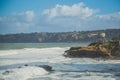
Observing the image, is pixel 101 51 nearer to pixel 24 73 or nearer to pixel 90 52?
pixel 90 52

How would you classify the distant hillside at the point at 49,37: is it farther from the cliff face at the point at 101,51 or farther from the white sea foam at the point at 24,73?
the white sea foam at the point at 24,73

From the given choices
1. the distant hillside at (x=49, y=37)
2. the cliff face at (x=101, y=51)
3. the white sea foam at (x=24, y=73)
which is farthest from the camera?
the distant hillside at (x=49, y=37)

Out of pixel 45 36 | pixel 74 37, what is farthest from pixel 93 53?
pixel 45 36

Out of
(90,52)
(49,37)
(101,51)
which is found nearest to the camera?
(101,51)

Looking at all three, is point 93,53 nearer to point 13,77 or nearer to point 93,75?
point 93,75

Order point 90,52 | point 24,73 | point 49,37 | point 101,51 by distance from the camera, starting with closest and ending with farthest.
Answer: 1. point 24,73
2. point 101,51
3. point 90,52
4. point 49,37

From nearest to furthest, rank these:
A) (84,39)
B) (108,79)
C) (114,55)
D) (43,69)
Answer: (108,79) < (43,69) < (114,55) < (84,39)

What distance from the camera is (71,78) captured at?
48.5 ft

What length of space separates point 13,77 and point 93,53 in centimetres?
1222

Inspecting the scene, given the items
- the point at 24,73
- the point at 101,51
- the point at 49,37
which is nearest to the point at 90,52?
the point at 101,51

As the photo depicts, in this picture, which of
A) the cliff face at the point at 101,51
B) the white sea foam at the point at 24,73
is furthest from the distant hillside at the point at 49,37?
the white sea foam at the point at 24,73

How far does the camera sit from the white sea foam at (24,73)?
49.7 feet

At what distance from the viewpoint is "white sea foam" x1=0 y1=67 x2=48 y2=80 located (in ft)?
49.7

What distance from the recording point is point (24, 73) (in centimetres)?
1619
